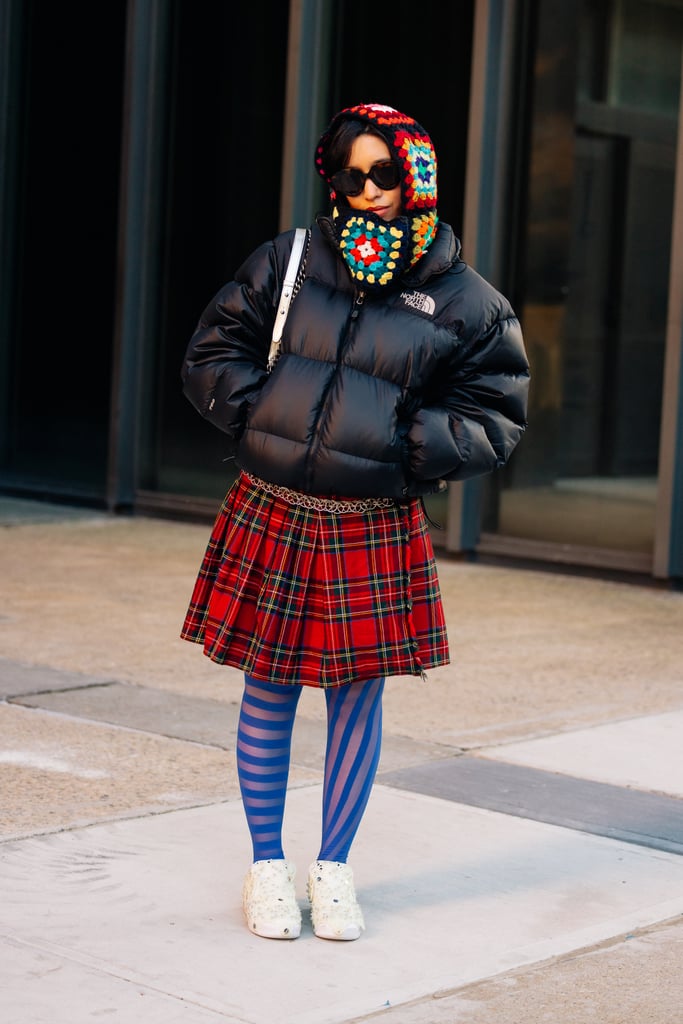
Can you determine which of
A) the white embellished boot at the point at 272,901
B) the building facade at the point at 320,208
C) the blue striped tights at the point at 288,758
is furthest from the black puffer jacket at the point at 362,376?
the building facade at the point at 320,208

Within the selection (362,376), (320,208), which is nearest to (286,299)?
(362,376)

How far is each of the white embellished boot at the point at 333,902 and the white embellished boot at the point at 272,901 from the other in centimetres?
4

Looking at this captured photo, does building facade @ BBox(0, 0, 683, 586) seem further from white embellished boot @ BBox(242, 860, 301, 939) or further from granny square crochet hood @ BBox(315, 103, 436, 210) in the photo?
white embellished boot @ BBox(242, 860, 301, 939)

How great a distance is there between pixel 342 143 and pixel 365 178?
0.10 metres

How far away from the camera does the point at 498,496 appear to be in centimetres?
1047

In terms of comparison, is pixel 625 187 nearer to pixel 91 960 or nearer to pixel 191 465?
pixel 191 465

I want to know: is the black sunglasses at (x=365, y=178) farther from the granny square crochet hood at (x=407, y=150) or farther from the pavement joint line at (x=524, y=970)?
the pavement joint line at (x=524, y=970)

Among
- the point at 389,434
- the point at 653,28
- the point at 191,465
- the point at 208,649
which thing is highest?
the point at 653,28

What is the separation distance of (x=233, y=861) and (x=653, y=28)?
6.68m

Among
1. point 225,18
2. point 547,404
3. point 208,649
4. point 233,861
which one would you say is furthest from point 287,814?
point 225,18

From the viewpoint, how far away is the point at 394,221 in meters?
3.81

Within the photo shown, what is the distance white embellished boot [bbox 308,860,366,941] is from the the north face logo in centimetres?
127

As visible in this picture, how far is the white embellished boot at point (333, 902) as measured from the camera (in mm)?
3846

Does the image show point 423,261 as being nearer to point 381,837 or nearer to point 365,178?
point 365,178
